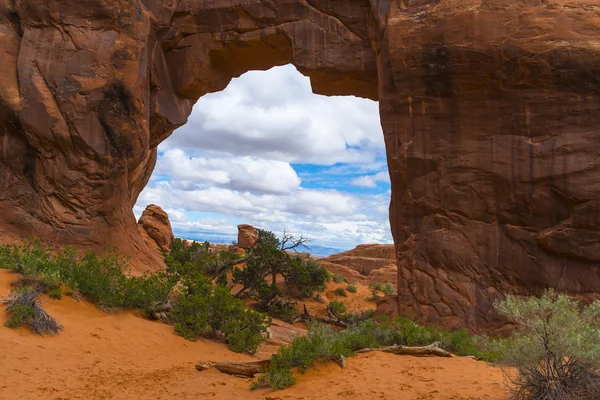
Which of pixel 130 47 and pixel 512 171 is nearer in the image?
pixel 512 171

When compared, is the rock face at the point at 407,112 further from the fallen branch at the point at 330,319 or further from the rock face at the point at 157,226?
the rock face at the point at 157,226

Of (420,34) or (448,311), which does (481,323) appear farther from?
(420,34)

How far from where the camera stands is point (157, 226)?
2930 centimetres

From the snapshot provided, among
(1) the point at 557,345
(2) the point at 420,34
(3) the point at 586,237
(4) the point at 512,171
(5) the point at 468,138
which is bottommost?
(1) the point at 557,345

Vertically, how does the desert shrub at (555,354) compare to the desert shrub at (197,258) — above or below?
below

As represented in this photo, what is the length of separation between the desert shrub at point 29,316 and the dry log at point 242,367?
3.06m

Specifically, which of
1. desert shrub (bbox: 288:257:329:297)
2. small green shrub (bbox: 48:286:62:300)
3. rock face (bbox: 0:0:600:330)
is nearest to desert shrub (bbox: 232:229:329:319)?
desert shrub (bbox: 288:257:329:297)

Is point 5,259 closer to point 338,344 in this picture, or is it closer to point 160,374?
point 160,374

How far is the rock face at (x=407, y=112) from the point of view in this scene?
38.6 feet

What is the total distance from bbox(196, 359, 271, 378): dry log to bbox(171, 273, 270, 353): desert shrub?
2.17 meters

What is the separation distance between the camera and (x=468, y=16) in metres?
12.2

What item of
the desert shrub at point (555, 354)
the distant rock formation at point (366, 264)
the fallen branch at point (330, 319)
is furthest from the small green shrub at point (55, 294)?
the distant rock formation at point (366, 264)

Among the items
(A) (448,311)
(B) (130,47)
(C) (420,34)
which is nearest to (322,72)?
(C) (420,34)

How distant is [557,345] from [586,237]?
25.7 feet
